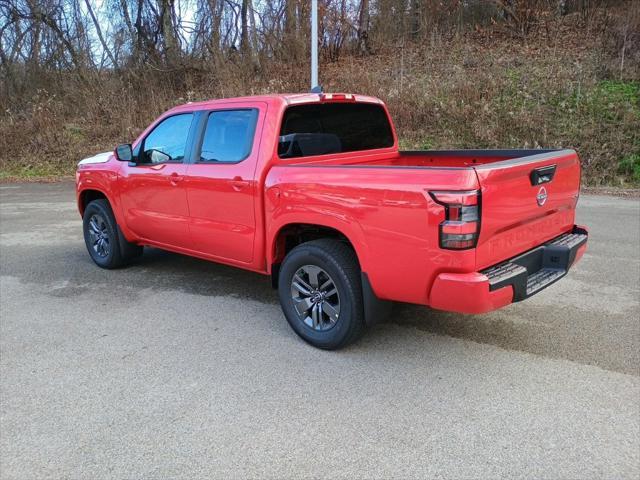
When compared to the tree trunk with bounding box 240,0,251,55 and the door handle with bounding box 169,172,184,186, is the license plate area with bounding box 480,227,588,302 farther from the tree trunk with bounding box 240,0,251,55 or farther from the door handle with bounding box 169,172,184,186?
the tree trunk with bounding box 240,0,251,55

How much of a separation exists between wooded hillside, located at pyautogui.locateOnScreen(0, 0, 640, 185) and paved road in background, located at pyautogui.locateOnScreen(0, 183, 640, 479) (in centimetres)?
903

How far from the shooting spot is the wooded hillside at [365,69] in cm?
1366

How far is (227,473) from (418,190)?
6.11 ft

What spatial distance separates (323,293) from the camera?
3.93 metres

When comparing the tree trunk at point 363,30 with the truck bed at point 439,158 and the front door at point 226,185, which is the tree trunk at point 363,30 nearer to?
the truck bed at point 439,158

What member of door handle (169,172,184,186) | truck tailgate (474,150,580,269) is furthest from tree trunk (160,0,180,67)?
truck tailgate (474,150,580,269)

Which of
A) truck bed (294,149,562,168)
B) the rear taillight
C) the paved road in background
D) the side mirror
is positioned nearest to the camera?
the paved road in background

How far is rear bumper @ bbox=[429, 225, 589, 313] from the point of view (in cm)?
313

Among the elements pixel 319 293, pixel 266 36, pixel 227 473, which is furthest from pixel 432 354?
pixel 266 36

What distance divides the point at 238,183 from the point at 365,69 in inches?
627

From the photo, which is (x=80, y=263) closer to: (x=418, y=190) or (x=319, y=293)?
(x=319, y=293)

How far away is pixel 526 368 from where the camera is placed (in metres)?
3.59

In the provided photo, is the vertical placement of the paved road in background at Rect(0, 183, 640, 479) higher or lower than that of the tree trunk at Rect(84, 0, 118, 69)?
lower

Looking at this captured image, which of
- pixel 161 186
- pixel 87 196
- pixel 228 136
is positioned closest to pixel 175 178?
pixel 161 186
